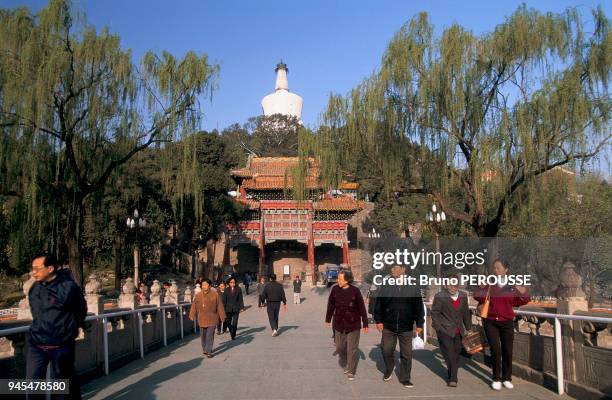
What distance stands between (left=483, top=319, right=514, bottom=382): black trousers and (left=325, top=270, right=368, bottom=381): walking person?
5.22 ft

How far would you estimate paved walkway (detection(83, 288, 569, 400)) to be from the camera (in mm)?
6125

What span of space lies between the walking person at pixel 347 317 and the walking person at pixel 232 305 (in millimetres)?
5601

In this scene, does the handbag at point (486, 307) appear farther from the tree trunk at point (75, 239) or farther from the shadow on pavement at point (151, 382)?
the tree trunk at point (75, 239)

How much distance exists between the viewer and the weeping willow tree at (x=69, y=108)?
1240 cm

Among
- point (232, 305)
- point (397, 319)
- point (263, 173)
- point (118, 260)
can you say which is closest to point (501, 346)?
point (397, 319)

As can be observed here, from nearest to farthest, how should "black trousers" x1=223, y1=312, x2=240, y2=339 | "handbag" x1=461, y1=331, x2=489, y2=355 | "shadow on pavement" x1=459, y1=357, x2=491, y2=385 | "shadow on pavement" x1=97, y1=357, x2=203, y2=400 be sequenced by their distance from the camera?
"shadow on pavement" x1=97, y1=357, x2=203, y2=400, "handbag" x1=461, y1=331, x2=489, y2=355, "shadow on pavement" x1=459, y1=357, x2=491, y2=385, "black trousers" x1=223, y1=312, x2=240, y2=339

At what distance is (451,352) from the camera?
22.0ft

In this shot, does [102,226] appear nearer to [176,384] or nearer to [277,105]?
[176,384]


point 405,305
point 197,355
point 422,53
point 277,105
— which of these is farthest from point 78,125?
point 277,105

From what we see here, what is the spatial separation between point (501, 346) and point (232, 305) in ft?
25.0

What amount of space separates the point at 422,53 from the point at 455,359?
789 centimetres

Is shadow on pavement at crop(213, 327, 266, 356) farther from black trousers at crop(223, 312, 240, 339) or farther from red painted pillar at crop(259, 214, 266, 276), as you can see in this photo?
red painted pillar at crop(259, 214, 266, 276)

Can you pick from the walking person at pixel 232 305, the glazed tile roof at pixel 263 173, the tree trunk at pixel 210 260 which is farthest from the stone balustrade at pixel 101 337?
the glazed tile roof at pixel 263 173

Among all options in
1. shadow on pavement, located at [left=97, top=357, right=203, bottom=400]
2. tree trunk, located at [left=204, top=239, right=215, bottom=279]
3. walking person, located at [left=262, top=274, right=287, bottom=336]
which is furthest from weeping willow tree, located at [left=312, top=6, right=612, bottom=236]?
tree trunk, located at [left=204, top=239, right=215, bottom=279]
